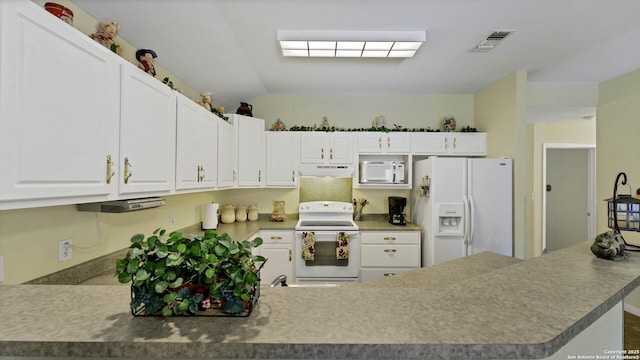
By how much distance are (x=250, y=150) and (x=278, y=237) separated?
46.5 inches

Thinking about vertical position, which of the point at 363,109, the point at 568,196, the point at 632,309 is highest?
the point at 363,109

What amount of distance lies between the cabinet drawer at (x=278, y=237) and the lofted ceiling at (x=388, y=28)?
6.16 ft

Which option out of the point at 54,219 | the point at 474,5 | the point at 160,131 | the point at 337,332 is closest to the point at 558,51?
the point at 474,5

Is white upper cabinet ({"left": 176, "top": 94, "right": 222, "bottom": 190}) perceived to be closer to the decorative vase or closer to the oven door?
the decorative vase

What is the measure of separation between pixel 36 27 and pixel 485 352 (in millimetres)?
1787

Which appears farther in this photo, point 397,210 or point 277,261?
point 397,210

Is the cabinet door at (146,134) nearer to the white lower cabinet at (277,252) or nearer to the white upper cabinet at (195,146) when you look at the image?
the white upper cabinet at (195,146)

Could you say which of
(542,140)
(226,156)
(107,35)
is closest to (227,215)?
(226,156)

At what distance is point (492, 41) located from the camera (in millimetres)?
2453

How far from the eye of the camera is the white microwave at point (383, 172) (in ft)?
11.6

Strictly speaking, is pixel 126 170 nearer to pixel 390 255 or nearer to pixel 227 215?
pixel 227 215

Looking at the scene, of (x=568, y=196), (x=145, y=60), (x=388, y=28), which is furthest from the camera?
(x=568, y=196)

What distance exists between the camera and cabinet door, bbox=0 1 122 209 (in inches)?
35.9

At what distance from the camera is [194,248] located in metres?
0.72
